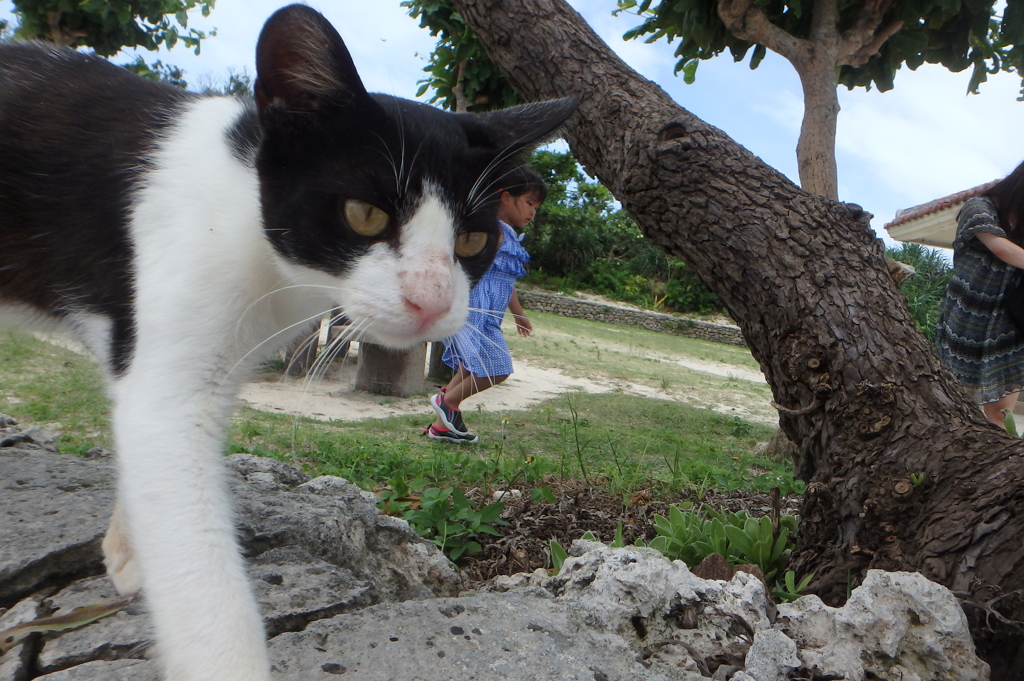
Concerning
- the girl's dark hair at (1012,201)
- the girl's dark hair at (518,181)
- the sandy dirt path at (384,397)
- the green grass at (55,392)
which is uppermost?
the girl's dark hair at (1012,201)

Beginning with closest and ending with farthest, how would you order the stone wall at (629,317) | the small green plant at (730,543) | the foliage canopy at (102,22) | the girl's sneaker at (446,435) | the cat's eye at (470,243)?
the cat's eye at (470,243)
the small green plant at (730,543)
the girl's sneaker at (446,435)
the foliage canopy at (102,22)
the stone wall at (629,317)

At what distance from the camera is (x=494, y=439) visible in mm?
4531

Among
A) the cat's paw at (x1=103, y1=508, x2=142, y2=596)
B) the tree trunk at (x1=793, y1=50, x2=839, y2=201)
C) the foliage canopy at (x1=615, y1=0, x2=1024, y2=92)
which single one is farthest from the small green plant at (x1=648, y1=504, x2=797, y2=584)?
the foliage canopy at (x1=615, y1=0, x2=1024, y2=92)

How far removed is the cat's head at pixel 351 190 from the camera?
1404 mm

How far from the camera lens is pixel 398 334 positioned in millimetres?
1445

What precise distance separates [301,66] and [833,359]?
1612 millimetres

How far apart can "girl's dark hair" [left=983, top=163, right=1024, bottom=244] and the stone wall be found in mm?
13957

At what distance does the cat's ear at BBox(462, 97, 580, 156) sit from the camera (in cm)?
173

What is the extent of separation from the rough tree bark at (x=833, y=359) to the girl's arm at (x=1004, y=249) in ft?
5.76

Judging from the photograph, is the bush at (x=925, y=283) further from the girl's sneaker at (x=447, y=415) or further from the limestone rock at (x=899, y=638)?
the limestone rock at (x=899, y=638)

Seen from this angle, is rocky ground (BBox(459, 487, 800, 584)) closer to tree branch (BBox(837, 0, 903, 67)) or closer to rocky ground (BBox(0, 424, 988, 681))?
rocky ground (BBox(0, 424, 988, 681))

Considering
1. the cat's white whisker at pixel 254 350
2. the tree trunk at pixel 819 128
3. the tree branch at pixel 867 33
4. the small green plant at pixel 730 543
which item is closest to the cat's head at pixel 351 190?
the cat's white whisker at pixel 254 350

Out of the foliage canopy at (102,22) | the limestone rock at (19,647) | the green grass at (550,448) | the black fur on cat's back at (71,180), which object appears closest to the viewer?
the limestone rock at (19,647)

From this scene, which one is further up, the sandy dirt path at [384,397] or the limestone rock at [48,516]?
the limestone rock at [48,516]
